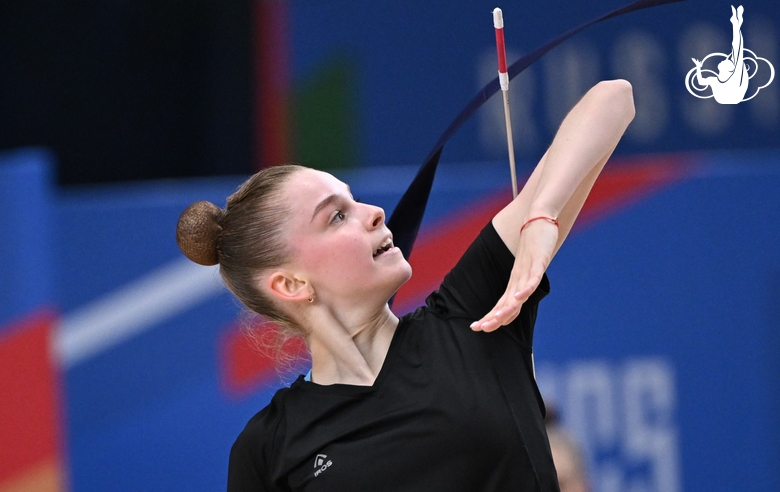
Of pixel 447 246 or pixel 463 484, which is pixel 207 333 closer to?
pixel 447 246

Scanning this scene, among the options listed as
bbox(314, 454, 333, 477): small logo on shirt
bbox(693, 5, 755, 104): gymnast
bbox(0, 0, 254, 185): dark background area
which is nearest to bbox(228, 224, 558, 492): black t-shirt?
bbox(314, 454, 333, 477): small logo on shirt

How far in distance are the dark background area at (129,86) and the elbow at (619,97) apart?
2910mm

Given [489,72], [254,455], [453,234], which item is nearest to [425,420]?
[254,455]

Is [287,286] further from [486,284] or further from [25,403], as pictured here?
[25,403]

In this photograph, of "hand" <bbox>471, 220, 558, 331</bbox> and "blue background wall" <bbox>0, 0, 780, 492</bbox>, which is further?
"blue background wall" <bbox>0, 0, 780, 492</bbox>


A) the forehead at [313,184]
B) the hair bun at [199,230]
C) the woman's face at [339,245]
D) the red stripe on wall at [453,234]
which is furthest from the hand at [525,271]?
the red stripe on wall at [453,234]

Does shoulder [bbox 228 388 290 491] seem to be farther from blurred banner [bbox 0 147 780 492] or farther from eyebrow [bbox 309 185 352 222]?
blurred banner [bbox 0 147 780 492]

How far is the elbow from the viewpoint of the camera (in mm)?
1397

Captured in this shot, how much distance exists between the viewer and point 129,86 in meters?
4.14

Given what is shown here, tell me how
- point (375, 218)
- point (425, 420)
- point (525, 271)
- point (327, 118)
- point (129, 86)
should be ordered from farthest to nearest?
1. point (129, 86)
2. point (327, 118)
3. point (375, 218)
4. point (425, 420)
5. point (525, 271)

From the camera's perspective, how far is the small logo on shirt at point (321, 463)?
143cm

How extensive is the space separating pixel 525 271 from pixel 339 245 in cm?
33

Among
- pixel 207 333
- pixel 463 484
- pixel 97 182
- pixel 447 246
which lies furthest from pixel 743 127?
pixel 463 484

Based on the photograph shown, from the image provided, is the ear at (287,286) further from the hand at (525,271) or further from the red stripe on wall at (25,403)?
the red stripe on wall at (25,403)
